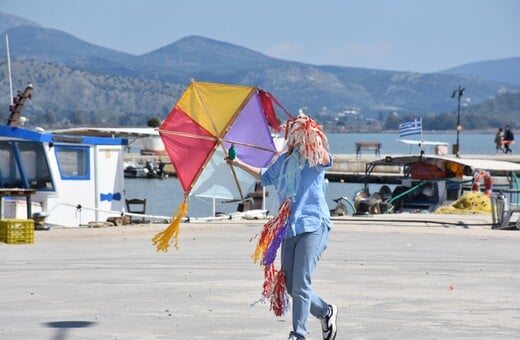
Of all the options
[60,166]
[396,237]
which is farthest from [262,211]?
[396,237]

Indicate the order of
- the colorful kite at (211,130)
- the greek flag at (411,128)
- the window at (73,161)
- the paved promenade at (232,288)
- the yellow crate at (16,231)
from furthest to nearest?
the greek flag at (411,128)
the window at (73,161)
the yellow crate at (16,231)
the colorful kite at (211,130)
the paved promenade at (232,288)

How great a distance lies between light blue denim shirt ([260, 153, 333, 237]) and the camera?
974cm

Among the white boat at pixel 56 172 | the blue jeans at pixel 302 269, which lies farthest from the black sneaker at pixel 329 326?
the white boat at pixel 56 172

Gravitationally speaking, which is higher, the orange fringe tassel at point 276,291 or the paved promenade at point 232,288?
the orange fringe tassel at point 276,291

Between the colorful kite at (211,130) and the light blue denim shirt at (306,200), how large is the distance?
1.63 m

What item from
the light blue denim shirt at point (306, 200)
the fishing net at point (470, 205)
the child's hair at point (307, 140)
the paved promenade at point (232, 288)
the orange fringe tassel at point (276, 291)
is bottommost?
the fishing net at point (470, 205)

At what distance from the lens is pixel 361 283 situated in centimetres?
1398

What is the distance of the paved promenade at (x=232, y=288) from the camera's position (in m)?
10.8

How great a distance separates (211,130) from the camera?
13.4 m

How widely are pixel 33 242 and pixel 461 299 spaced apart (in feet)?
29.8

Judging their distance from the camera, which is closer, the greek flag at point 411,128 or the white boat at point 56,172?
the white boat at point 56,172

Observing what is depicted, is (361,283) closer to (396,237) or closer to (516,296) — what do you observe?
(516,296)

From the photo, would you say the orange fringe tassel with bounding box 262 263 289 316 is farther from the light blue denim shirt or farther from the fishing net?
the fishing net

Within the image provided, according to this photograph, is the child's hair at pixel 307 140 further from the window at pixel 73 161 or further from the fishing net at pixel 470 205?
the fishing net at pixel 470 205
